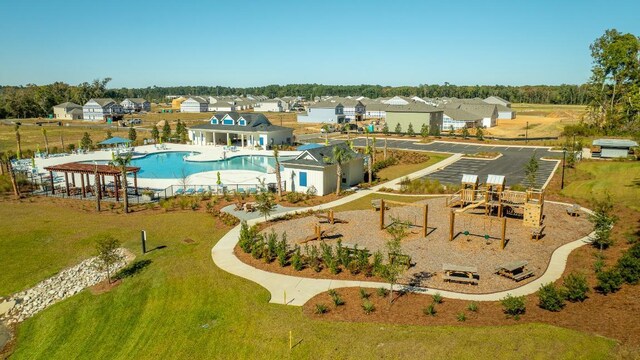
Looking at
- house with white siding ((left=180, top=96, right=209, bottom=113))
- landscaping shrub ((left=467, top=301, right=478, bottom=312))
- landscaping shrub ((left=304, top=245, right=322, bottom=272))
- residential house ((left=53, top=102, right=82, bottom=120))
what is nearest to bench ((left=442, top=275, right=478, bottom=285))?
landscaping shrub ((left=467, top=301, right=478, bottom=312))

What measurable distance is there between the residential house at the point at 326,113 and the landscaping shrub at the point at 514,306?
8771cm

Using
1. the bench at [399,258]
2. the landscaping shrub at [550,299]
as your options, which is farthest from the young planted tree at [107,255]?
the landscaping shrub at [550,299]

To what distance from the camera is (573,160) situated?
44.8 metres

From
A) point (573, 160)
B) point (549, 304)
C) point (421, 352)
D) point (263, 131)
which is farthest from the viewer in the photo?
point (263, 131)

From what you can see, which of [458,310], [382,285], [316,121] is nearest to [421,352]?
[458,310]

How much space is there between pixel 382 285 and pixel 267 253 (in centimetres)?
641

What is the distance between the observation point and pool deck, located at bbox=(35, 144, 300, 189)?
42.8 metres

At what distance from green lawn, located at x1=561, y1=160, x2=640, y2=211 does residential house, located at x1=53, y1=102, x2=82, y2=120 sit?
11837cm

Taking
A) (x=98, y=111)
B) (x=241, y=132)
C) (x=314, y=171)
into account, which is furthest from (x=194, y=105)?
(x=314, y=171)

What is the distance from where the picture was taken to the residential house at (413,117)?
267ft

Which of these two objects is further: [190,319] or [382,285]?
[382,285]

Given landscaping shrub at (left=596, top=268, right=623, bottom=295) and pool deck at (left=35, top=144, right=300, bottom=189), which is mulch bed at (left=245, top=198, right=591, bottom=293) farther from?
pool deck at (left=35, top=144, right=300, bottom=189)

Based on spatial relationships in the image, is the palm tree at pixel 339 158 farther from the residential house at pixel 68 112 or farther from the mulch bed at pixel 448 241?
the residential house at pixel 68 112

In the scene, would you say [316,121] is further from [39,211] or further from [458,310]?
[458,310]
